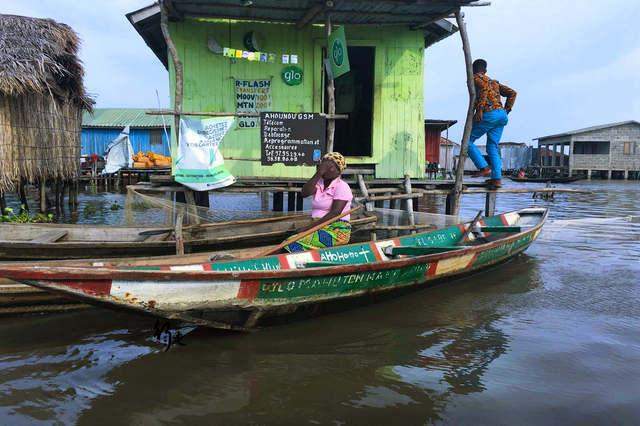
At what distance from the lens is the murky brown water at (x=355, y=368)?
10.2 ft

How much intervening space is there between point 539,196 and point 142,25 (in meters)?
17.8

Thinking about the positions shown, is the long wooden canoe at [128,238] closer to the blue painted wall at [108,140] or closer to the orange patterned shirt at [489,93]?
the orange patterned shirt at [489,93]

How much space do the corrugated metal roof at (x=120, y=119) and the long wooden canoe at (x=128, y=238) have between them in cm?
1824

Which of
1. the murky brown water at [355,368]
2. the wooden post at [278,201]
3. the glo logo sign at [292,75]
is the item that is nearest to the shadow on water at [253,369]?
the murky brown water at [355,368]

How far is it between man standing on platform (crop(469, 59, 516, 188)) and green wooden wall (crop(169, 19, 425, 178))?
92cm

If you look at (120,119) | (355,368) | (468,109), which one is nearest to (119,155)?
(120,119)

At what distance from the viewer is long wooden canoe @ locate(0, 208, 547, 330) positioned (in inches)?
124

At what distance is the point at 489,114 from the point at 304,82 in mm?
3062

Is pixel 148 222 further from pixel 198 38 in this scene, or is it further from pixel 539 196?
pixel 539 196

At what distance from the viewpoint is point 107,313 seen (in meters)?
4.73

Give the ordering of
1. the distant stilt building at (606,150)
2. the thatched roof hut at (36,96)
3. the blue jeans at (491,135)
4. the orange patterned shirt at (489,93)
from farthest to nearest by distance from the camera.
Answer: the distant stilt building at (606,150), the thatched roof hut at (36,96), the blue jeans at (491,135), the orange patterned shirt at (489,93)

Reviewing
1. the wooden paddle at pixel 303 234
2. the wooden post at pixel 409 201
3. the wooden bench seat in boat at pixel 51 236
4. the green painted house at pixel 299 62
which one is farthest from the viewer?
the green painted house at pixel 299 62

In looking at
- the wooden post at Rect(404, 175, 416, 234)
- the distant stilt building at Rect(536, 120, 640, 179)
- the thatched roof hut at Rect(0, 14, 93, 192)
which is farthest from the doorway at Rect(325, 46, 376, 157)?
the distant stilt building at Rect(536, 120, 640, 179)

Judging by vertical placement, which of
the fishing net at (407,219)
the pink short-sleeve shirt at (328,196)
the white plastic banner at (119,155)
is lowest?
the fishing net at (407,219)
